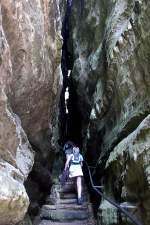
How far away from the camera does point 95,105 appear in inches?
420

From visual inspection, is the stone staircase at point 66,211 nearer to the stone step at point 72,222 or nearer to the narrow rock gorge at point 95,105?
the stone step at point 72,222

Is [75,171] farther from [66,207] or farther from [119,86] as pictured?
[119,86]

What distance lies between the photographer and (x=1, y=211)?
4195mm

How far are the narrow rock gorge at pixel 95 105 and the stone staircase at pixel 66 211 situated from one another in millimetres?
200

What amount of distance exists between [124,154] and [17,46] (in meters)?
2.55

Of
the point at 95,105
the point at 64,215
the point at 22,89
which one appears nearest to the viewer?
the point at 22,89

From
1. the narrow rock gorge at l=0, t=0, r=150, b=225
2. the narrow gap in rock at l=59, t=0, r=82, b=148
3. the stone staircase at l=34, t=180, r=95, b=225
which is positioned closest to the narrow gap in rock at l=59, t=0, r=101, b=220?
the narrow gap in rock at l=59, t=0, r=82, b=148

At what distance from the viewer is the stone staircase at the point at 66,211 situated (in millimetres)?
7844

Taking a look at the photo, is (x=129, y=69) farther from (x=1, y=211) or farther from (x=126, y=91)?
(x=1, y=211)

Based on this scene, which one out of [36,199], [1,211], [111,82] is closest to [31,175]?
[36,199]

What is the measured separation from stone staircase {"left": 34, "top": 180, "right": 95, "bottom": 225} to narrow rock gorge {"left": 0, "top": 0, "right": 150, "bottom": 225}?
200 millimetres

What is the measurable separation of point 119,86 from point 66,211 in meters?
3.00

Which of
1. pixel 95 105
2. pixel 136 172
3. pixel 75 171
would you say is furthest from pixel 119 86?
pixel 136 172

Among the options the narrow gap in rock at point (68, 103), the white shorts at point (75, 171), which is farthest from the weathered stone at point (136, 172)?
the narrow gap in rock at point (68, 103)
